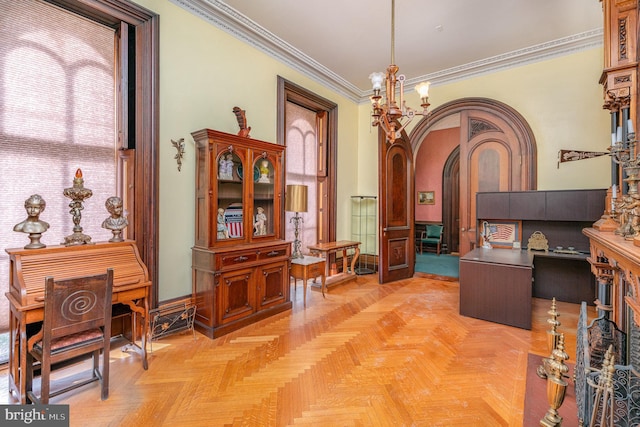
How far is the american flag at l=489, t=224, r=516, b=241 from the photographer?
5.04m

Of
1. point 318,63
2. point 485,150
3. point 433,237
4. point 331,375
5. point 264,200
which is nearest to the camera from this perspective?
point 331,375

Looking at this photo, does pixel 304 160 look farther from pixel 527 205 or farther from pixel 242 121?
pixel 527 205

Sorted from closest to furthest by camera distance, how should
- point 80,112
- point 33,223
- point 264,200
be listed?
point 33,223, point 80,112, point 264,200

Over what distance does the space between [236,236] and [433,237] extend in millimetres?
7119

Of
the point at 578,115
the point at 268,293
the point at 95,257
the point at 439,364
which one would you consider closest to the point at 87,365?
the point at 95,257

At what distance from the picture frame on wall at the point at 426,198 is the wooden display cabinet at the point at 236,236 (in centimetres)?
681

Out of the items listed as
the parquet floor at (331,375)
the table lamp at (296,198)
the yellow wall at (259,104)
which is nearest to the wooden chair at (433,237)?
the yellow wall at (259,104)

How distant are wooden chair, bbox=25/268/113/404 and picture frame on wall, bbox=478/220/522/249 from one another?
523 cm

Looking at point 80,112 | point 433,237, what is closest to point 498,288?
point 80,112

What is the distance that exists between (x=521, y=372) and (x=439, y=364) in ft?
2.19

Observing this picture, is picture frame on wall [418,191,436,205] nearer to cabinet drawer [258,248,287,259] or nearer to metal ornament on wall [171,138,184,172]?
cabinet drawer [258,248,287,259]

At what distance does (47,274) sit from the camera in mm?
2303

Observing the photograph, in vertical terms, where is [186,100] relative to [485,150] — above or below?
above

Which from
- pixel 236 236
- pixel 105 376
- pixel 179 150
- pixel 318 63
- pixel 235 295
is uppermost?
pixel 318 63
